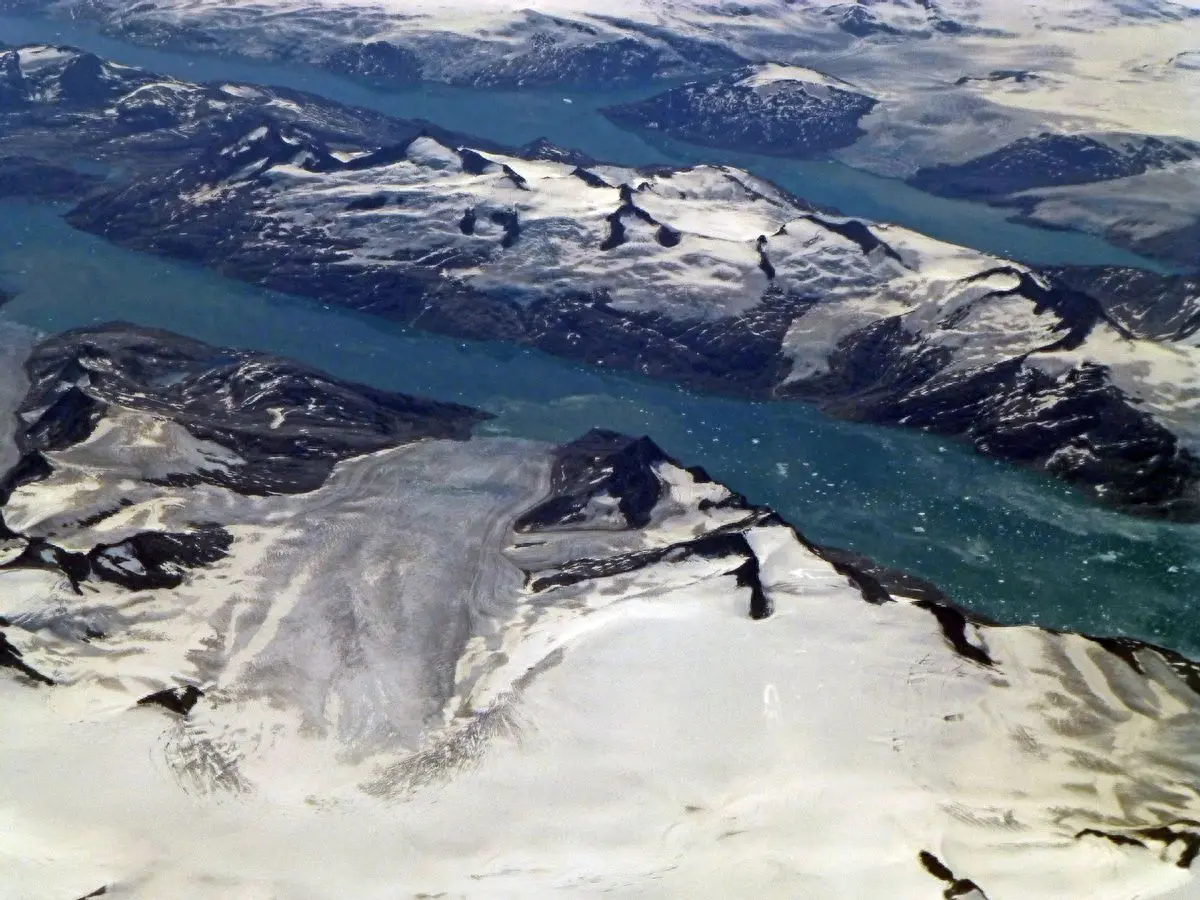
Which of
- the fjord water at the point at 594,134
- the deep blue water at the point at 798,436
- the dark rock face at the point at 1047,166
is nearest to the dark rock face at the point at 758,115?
the fjord water at the point at 594,134

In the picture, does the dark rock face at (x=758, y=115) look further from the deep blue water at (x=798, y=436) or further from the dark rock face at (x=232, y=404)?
the dark rock face at (x=232, y=404)

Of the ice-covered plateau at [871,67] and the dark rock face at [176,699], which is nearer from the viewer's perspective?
the dark rock face at [176,699]

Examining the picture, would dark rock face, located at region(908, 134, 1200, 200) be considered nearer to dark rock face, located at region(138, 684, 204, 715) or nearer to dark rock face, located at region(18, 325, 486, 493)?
dark rock face, located at region(18, 325, 486, 493)

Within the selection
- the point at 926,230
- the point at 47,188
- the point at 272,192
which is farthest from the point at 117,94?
the point at 926,230

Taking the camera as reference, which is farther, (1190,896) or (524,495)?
(524,495)

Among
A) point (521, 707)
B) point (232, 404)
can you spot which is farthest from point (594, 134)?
point (521, 707)

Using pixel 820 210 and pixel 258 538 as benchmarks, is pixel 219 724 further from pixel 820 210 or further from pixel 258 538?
pixel 820 210
